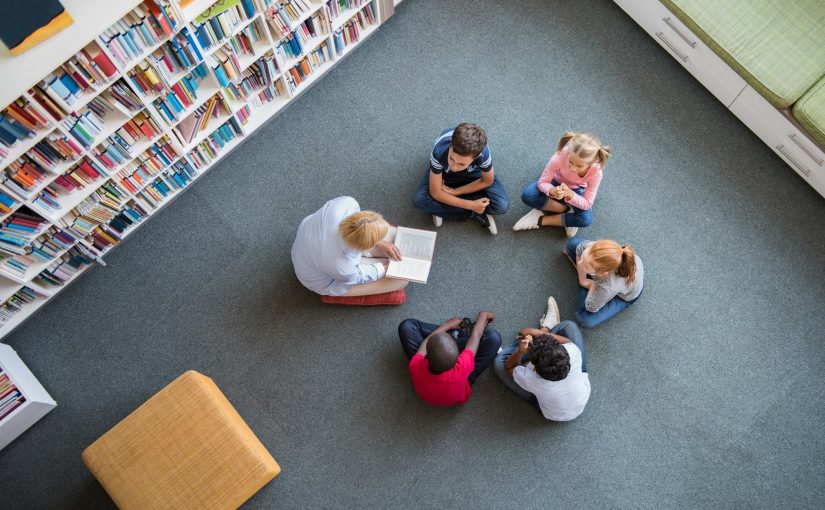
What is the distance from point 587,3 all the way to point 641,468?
10.4ft

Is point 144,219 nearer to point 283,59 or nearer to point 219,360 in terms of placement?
point 219,360

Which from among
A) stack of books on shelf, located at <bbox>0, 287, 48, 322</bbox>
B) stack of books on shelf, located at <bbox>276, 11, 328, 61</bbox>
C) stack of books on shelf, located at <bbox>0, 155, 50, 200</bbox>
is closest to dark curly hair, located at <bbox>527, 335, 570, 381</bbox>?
stack of books on shelf, located at <bbox>276, 11, 328, 61</bbox>

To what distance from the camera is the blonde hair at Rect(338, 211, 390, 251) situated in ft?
9.34

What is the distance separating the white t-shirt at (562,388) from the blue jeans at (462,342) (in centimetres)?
19

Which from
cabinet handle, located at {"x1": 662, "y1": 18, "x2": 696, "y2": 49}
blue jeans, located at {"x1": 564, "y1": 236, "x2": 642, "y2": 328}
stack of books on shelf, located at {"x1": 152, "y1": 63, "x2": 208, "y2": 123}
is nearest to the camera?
stack of books on shelf, located at {"x1": 152, "y1": 63, "x2": 208, "y2": 123}

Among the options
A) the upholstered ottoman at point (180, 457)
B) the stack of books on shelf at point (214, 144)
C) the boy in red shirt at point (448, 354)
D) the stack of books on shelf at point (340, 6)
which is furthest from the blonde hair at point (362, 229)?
the stack of books on shelf at point (340, 6)

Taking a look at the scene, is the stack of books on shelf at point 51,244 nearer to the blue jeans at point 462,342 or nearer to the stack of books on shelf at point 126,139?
the stack of books on shelf at point 126,139

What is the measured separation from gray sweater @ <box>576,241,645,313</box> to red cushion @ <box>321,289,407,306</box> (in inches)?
43.6

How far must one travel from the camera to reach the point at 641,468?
3338 mm

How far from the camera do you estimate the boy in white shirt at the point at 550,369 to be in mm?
2977

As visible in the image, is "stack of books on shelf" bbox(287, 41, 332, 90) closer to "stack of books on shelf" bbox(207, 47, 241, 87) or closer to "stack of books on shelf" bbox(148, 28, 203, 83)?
"stack of books on shelf" bbox(207, 47, 241, 87)

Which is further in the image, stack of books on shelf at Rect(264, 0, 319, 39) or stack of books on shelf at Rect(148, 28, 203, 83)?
stack of books on shelf at Rect(264, 0, 319, 39)

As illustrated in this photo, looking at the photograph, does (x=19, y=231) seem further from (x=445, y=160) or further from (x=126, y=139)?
(x=445, y=160)

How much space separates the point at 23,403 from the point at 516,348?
8.92 feet
